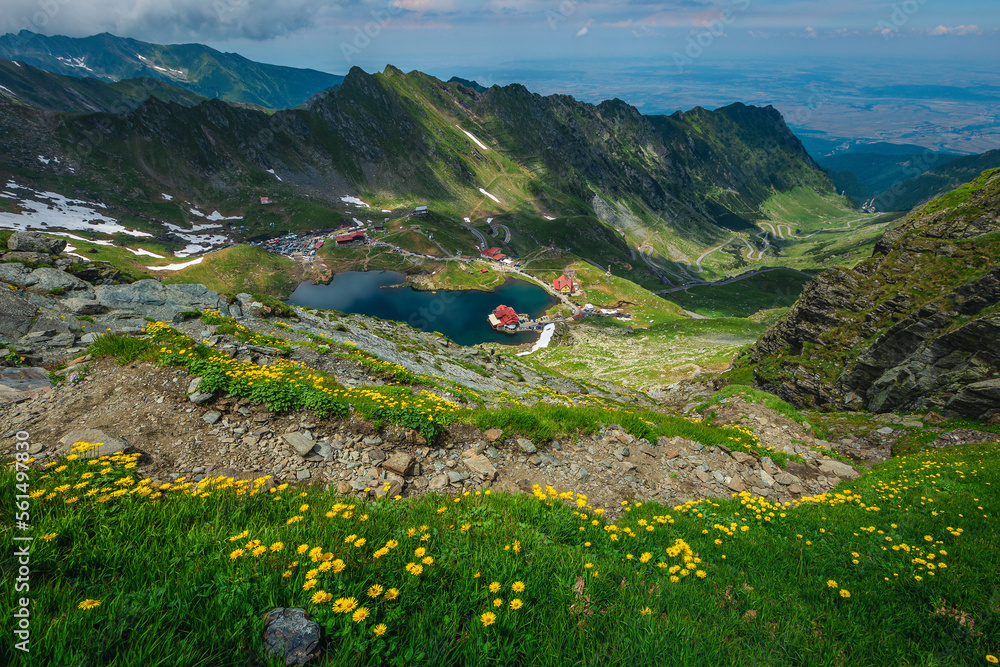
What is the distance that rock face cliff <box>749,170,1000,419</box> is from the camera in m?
23.4

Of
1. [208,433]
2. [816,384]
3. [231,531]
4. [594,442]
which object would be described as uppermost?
[231,531]

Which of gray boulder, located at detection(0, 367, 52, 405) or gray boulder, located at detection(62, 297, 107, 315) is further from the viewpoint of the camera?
gray boulder, located at detection(62, 297, 107, 315)

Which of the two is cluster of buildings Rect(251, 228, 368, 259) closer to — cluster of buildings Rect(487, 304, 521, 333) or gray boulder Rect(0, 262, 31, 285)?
cluster of buildings Rect(487, 304, 521, 333)

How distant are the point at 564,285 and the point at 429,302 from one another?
186 feet

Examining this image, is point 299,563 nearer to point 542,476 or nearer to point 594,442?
point 542,476

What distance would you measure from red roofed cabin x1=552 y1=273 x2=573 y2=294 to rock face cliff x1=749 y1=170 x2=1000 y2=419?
111 metres

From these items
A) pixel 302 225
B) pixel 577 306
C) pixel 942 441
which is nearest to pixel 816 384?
pixel 942 441

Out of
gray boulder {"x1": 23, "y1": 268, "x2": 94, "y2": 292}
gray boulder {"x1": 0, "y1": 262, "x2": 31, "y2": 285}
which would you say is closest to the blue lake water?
gray boulder {"x1": 23, "y1": 268, "x2": 94, "y2": 292}

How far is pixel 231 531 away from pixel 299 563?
1402mm

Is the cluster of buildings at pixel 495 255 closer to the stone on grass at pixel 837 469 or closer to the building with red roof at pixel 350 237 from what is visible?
the building with red roof at pixel 350 237

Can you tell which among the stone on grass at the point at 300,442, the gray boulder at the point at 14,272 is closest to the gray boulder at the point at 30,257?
the gray boulder at the point at 14,272

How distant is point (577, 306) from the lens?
500 ft

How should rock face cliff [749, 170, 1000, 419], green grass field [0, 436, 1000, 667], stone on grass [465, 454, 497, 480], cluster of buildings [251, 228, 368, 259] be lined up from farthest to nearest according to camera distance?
cluster of buildings [251, 228, 368, 259]
rock face cliff [749, 170, 1000, 419]
stone on grass [465, 454, 497, 480]
green grass field [0, 436, 1000, 667]

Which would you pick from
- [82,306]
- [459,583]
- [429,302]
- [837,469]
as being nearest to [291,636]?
[459,583]
